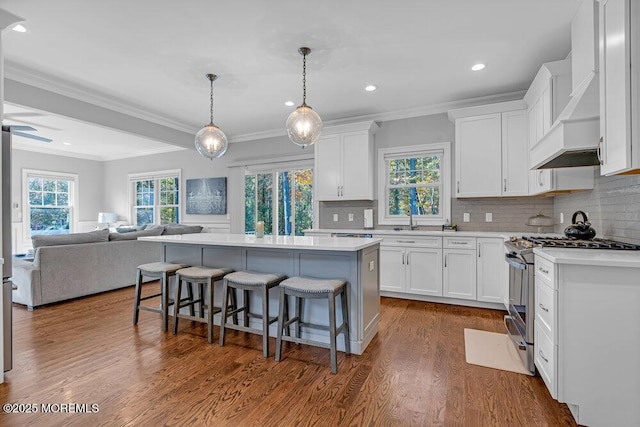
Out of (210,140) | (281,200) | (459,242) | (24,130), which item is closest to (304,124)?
(210,140)

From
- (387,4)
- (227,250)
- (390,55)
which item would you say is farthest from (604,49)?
(227,250)

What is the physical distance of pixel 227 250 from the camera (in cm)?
320

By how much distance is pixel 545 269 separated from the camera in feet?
6.35

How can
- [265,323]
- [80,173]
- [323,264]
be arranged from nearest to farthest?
[265,323], [323,264], [80,173]

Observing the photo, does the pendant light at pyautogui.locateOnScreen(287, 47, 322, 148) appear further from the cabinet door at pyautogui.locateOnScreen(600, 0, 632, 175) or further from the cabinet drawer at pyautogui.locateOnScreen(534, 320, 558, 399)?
the cabinet drawer at pyautogui.locateOnScreen(534, 320, 558, 399)

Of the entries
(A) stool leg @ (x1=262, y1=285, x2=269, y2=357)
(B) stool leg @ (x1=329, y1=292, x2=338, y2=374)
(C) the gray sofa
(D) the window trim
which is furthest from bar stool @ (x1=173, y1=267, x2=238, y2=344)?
(D) the window trim

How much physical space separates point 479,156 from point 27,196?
9.09 meters

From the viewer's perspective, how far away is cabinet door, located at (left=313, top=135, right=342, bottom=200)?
4.85 m

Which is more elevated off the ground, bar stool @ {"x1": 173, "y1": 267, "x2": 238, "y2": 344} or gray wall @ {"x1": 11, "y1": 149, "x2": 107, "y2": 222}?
gray wall @ {"x1": 11, "y1": 149, "x2": 107, "y2": 222}

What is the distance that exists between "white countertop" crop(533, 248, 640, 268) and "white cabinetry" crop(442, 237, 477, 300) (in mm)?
1816

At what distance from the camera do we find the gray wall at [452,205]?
400 cm

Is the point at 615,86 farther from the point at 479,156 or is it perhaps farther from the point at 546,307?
the point at 479,156

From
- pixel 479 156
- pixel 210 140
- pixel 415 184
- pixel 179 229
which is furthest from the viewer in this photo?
pixel 179 229

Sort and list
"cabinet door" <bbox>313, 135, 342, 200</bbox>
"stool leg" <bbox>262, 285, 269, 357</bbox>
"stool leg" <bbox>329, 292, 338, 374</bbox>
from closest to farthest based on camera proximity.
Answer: "stool leg" <bbox>329, 292, 338, 374</bbox>, "stool leg" <bbox>262, 285, 269, 357</bbox>, "cabinet door" <bbox>313, 135, 342, 200</bbox>
